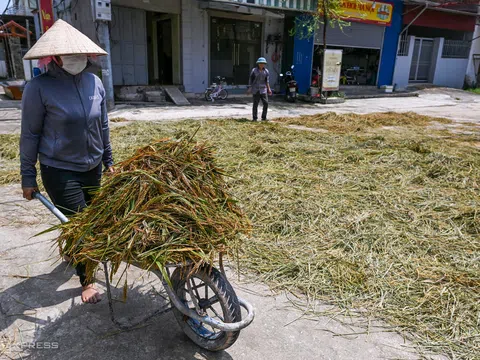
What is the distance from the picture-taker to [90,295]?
2.70m

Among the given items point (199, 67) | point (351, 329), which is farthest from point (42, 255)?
point (199, 67)

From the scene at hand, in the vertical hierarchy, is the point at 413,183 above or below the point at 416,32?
below

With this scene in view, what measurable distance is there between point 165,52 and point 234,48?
2907 millimetres

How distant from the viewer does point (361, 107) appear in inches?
570

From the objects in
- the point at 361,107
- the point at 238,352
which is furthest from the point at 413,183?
the point at 361,107

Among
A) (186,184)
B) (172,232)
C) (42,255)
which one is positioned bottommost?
(42,255)

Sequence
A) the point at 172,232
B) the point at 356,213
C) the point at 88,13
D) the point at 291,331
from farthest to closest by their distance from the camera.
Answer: the point at 88,13
the point at 356,213
the point at 291,331
the point at 172,232

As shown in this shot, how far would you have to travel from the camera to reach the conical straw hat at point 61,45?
239cm

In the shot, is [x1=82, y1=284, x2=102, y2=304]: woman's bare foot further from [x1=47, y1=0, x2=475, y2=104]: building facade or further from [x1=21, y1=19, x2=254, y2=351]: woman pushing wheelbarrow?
[x1=47, y1=0, x2=475, y2=104]: building facade

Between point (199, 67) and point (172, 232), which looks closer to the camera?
point (172, 232)

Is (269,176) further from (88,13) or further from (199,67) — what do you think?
(199,67)

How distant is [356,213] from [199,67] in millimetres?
12521

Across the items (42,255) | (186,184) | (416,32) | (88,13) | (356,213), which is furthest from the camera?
(416,32)

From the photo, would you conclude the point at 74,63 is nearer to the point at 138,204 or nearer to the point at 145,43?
the point at 138,204
